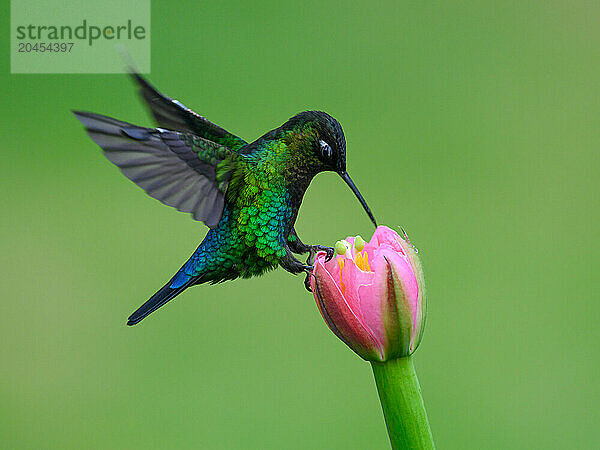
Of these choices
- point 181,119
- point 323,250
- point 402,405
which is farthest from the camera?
point 181,119

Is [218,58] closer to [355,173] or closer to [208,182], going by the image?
[355,173]

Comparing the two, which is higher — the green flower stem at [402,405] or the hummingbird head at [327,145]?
the hummingbird head at [327,145]

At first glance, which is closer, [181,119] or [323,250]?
[323,250]

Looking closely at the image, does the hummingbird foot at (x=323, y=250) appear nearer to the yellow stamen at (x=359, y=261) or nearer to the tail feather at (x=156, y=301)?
the yellow stamen at (x=359, y=261)

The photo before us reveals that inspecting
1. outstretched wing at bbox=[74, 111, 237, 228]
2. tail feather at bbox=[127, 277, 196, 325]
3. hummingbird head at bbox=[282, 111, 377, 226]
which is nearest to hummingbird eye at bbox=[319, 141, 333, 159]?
hummingbird head at bbox=[282, 111, 377, 226]

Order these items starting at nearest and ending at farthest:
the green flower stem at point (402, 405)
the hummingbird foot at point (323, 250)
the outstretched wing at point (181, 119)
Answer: the green flower stem at point (402, 405)
the hummingbird foot at point (323, 250)
the outstretched wing at point (181, 119)

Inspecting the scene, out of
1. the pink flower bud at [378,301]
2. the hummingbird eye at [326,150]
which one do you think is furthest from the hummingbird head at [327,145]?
the pink flower bud at [378,301]

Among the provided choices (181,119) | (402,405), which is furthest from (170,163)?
(402,405)

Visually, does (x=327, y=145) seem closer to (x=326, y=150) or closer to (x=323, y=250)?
(x=326, y=150)
